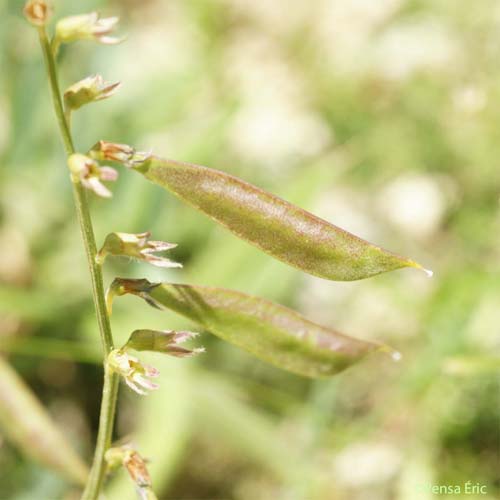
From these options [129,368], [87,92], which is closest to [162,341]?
[129,368]

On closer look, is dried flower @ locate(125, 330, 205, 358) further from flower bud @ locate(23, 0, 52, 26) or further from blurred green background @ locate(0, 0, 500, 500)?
blurred green background @ locate(0, 0, 500, 500)

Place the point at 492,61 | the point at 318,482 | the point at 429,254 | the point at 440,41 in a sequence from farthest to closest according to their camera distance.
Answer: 1. the point at 440,41
2. the point at 429,254
3. the point at 492,61
4. the point at 318,482

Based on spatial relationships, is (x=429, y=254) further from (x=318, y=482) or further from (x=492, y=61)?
(x=318, y=482)

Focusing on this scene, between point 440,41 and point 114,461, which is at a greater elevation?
point 114,461

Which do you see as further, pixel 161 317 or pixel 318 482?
pixel 161 317

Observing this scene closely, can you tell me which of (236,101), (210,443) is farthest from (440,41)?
(210,443)

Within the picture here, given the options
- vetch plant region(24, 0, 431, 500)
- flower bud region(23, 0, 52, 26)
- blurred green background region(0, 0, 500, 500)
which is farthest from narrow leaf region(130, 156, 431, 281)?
blurred green background region(0, 0, 500, 500)

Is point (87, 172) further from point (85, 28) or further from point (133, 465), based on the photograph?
point (133, 465)
